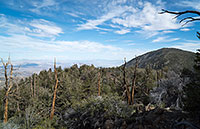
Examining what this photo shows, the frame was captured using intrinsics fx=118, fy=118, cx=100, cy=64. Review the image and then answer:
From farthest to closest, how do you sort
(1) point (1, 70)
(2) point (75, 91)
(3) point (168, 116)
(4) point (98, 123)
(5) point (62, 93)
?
(2) point (75, 91) → (5) point (62, 93) → (1) point (1, 70) → (4) point (98, 123) → (3) point (168, 116)

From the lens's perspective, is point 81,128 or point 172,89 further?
point 172,89

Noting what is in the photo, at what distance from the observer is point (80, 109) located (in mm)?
9391

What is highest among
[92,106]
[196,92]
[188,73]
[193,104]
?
[188,73]

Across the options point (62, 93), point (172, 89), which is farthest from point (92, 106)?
point (62, 93)

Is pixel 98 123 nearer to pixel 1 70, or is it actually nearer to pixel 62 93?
pixel 1 70

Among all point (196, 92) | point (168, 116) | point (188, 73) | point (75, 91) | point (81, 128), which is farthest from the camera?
point (75, 91)

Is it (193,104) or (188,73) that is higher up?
(188,73)

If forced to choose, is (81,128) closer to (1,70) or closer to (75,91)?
(1,70)

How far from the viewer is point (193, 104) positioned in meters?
4.47

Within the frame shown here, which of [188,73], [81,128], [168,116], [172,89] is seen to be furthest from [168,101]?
[81,128]

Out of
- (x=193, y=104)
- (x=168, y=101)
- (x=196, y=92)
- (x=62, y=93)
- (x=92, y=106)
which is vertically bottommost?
(x=62, y=93)

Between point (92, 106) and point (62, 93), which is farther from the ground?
point (92, 106)

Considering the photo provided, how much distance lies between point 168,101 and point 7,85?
670 inches

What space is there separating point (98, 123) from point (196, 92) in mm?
5506
